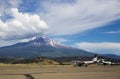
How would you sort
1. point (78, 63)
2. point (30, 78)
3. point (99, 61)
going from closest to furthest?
1. point (30, 78)
2. point (78, 63)
3. point (99, 61)

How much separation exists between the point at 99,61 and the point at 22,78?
Result: 86034 millimetres

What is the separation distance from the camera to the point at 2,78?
1479 inches

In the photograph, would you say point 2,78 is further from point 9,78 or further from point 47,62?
point 47,62

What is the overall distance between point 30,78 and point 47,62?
88.7m

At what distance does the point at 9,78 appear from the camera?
3762 centimetres

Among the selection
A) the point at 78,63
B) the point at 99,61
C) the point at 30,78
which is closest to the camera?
the point at 30,78

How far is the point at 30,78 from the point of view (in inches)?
1453

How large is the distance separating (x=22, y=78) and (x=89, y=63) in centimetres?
7407

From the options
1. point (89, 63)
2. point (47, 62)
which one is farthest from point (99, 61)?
point (47, 62)

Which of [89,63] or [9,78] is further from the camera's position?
[89,63]

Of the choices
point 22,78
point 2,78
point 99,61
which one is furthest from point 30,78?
point 99,61

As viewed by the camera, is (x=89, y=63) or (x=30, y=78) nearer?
(x=30, y=78)

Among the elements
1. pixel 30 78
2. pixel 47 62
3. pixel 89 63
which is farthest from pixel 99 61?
pixel 30 78

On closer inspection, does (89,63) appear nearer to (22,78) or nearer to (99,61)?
(99,61)
